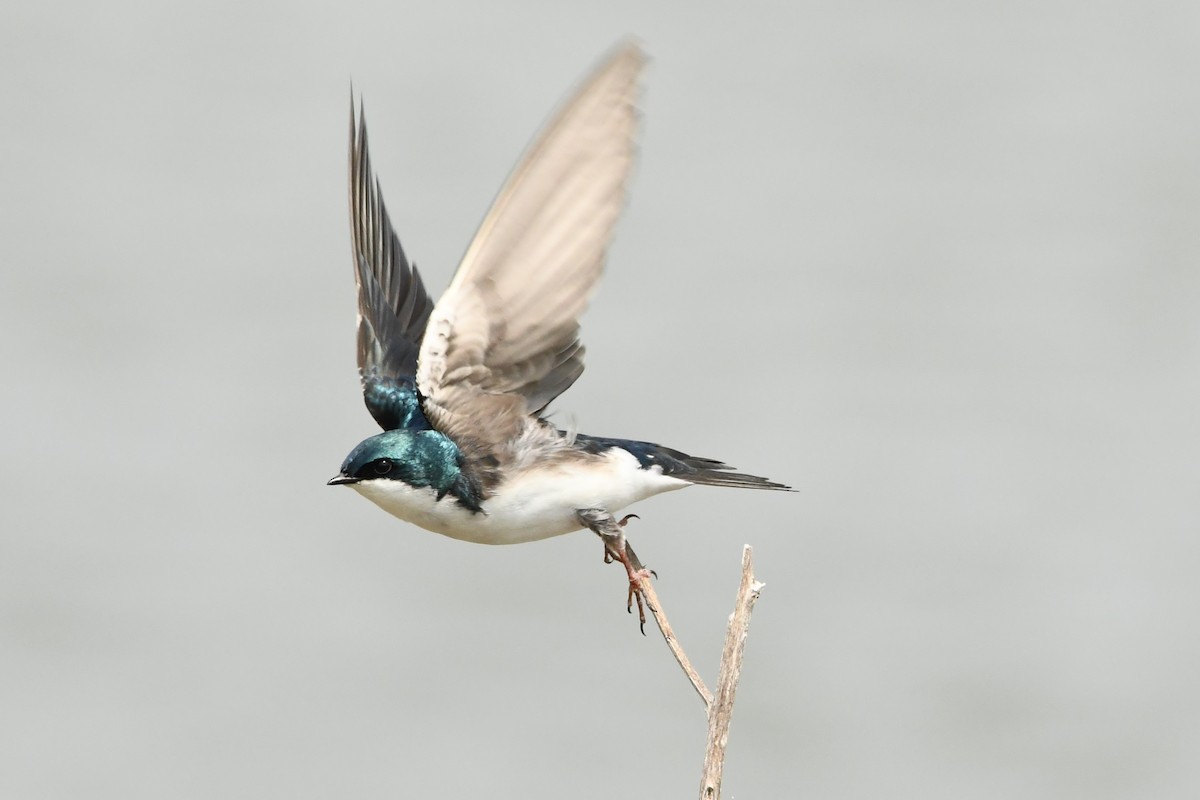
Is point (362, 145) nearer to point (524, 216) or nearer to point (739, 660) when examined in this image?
point (524, 216)

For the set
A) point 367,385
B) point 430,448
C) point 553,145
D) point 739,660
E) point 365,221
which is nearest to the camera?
point 739,660

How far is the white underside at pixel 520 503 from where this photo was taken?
11.9 feet

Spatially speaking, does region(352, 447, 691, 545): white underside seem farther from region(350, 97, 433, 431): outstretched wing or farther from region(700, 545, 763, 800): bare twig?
region(700, 545, 763, 800): bare twig

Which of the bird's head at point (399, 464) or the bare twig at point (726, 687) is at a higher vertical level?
the bird's head at point (399, 464)

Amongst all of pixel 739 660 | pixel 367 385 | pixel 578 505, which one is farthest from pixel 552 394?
pixel 739 660

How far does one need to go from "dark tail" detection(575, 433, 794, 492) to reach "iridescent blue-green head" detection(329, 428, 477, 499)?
0.34 metres

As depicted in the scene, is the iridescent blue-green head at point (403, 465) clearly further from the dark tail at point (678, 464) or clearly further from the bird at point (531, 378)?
the dark tail at point (678, 464)

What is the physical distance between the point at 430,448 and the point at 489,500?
0.16 m

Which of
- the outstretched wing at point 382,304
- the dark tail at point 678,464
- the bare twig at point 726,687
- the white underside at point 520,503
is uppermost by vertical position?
the outstretched wing at point 382,304

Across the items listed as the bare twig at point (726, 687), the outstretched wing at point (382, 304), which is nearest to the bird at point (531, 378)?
the outstretched wing at point (382, 304)

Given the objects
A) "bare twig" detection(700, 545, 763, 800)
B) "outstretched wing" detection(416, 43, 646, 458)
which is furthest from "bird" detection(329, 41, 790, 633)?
"bare twig" detection(700, 545, 763, 800)

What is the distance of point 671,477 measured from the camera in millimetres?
3914

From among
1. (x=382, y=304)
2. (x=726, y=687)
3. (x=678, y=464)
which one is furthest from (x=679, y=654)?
(x=382, y=304)

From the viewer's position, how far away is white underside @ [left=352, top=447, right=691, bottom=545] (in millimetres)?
3635
